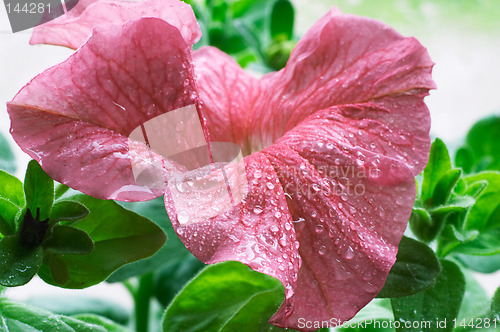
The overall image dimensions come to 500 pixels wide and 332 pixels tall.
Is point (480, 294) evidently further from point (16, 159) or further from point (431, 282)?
point (16, 159)

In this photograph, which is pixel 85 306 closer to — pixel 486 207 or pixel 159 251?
pixel 159 251

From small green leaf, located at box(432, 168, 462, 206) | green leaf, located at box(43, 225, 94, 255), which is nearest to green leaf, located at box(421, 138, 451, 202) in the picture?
small green leaf, located at box(432, 168, 462, 206)

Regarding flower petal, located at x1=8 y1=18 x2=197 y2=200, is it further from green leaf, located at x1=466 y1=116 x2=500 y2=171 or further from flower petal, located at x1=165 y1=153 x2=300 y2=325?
green leaf, located at x1=466 y1=116 x2=500 y2=171

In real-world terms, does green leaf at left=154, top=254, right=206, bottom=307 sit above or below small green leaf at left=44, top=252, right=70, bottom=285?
below

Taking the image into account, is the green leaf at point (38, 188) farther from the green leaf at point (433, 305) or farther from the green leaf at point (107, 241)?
the green leaf at point (433, 305)

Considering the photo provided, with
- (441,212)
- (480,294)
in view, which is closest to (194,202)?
(441,212)
